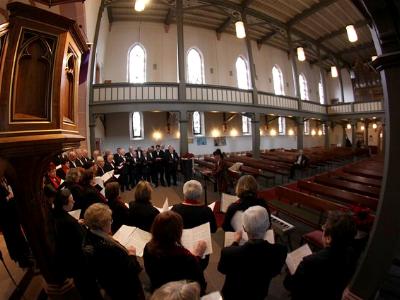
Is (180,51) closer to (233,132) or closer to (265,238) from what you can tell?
(233,132)

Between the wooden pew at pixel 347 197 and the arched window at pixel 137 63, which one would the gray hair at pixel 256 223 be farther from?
the arched window at pixel 137 63

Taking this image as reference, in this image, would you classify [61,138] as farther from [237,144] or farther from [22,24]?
[237,144]

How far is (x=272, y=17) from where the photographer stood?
41.7 ft

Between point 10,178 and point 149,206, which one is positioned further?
point 149,206

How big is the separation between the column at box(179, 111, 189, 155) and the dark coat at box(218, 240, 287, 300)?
27.2 feet

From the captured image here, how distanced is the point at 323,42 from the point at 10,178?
19002 mm

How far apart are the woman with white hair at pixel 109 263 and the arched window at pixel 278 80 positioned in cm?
1713

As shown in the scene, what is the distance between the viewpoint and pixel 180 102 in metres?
10.1

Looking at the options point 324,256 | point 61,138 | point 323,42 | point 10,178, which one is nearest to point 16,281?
point 10,178

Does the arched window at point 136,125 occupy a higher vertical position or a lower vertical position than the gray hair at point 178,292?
higher

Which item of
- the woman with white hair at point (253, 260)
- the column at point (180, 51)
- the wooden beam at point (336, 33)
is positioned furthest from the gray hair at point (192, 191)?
the wooden beam at point (336, 33)

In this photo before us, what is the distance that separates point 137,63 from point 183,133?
17.0ft

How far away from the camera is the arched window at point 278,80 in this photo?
671 inches

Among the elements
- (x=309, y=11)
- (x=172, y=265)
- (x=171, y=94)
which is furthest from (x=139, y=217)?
(x=309, y=11)
